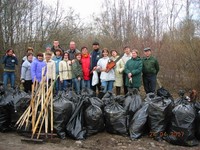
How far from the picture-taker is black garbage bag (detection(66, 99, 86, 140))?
14.9 ft

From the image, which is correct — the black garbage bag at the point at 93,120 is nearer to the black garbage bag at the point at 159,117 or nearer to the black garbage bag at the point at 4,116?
the black garbage bag at the point at 159,117

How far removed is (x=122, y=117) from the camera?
15.6 feet

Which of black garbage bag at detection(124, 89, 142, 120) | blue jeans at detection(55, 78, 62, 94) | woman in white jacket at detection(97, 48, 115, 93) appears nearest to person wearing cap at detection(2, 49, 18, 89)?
blue jeans at detection(55, 78, 62, 94)

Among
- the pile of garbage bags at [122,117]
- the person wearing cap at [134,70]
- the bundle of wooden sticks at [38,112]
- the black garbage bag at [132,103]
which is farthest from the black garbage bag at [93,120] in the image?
the person wearing cap at [134,70]

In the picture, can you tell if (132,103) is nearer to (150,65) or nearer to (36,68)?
(150,65)

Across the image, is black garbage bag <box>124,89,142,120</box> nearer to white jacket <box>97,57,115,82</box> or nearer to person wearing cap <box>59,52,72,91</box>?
white jacket <box>97,57,115,82</box>

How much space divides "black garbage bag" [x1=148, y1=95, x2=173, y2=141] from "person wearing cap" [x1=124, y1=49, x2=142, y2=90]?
185cm

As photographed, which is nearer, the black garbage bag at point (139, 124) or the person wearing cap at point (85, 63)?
the black garbage bag at point (139, 124)

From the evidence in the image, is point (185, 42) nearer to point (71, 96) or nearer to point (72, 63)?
point (72, 63)

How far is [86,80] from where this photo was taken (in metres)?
6.88

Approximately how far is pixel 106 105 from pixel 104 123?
1.17 feet

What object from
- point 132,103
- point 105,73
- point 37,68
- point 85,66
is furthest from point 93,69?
point 132,103

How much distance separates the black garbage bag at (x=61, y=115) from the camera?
179 inches

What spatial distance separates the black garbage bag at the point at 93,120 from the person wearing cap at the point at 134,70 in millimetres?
1927
